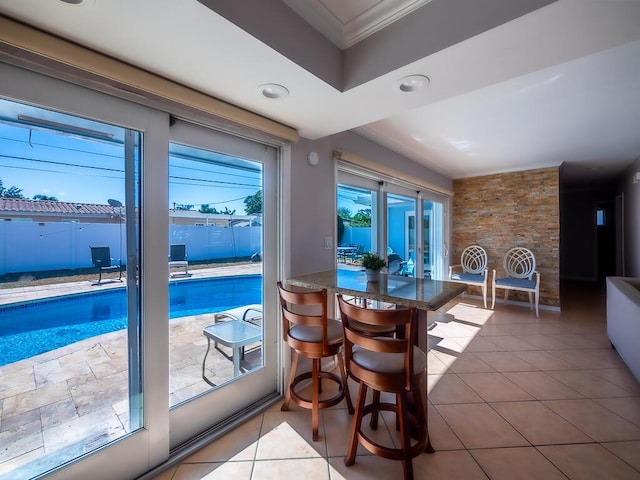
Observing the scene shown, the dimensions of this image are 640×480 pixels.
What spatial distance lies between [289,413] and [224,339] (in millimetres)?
724

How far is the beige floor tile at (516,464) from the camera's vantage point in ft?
4.59

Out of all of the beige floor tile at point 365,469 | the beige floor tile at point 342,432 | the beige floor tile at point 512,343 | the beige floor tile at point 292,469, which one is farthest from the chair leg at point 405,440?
the beige floor tile at point 512,343

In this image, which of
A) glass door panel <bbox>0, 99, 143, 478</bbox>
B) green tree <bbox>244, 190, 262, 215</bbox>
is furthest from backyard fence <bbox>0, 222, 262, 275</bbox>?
green tree <bbox>244, 190, 262, 215</bbox>

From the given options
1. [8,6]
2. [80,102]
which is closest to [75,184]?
[80,102]

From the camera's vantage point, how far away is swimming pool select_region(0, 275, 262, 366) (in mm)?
1142

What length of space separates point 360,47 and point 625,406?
3120 millimetres

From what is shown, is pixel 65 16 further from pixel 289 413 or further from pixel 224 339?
pixel 289 413

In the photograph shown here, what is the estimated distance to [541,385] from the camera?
224 cm

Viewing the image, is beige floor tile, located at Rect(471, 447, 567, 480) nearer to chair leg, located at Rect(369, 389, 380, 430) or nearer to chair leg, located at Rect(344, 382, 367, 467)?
chair leg, located at Rect(369, 389, 380, 430)

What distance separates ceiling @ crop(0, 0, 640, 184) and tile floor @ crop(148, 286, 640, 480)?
2126 mm

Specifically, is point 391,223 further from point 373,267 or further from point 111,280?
point 111,280

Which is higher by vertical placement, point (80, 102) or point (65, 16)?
point (65, 16)

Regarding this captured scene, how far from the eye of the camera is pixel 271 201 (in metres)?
2.12

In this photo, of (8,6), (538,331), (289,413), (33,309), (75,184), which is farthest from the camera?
(538,331)
